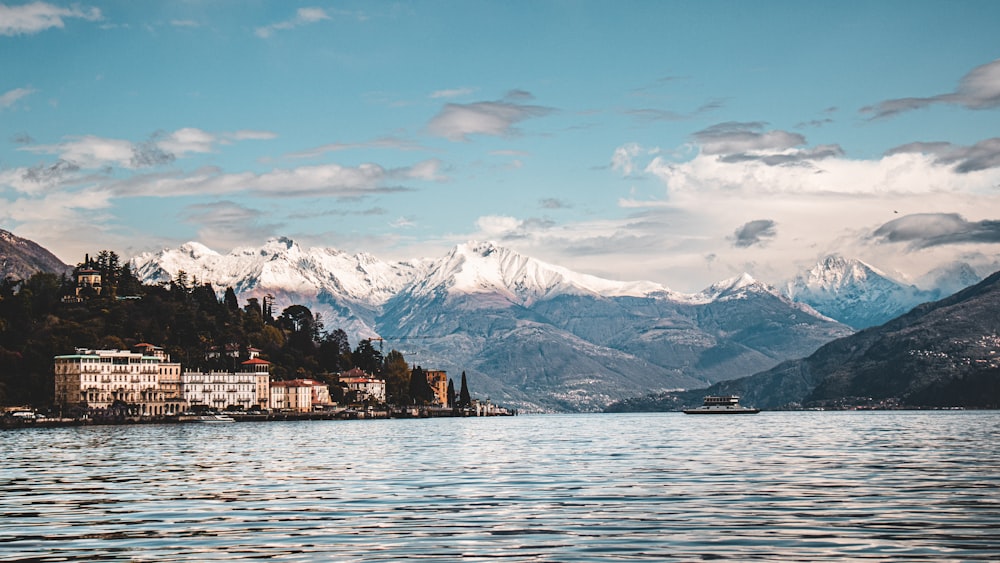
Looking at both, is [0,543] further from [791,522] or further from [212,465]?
[212,465]

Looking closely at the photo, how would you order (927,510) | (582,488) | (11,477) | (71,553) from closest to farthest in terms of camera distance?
1. (71,553)
2. (927,510)
3. (582,488)
4. (11,477)

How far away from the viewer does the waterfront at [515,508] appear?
1652 inches

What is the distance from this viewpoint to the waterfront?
41969 millimetres

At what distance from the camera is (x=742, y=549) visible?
40781mm

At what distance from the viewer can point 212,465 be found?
93125 mm

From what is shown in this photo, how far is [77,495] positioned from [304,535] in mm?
24706

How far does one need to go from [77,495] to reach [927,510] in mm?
43675

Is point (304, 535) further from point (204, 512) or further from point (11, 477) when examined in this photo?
point (11, 477)

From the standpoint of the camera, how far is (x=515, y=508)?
55.3m

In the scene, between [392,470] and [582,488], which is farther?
[392,470]

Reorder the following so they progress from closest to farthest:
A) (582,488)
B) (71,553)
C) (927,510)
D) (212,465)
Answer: (71,553)
(927,510)
(582,488)
(212,465)

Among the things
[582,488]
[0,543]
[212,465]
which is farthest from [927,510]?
[212,465]

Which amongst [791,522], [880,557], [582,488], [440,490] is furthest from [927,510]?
[440,490]

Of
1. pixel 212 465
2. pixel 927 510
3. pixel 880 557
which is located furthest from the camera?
pixel 212 465
